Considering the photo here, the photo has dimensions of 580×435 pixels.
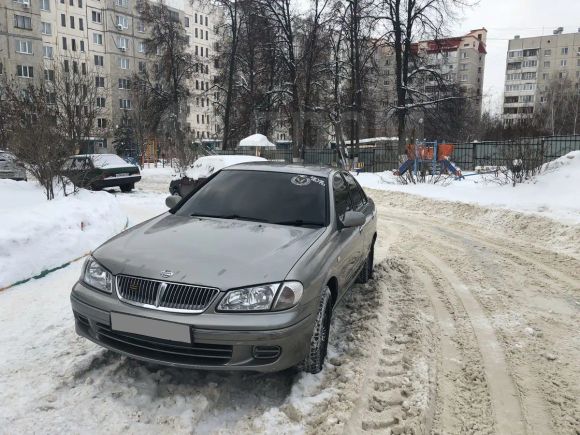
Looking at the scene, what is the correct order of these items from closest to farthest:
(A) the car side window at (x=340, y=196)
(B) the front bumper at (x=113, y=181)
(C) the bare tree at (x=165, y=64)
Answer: (A) the car side window at (x=340, y=196) → (B) the front bumper at (x=113, y=181) → (C) the bare tree at (x=165, y=64)

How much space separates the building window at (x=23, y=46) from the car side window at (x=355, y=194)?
54970 millimetres

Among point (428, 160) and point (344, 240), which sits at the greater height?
point (428, 160)

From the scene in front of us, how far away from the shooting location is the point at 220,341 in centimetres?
280

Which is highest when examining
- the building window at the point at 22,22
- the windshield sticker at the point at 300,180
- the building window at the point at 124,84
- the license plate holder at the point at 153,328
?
the building window at the point at 22,22

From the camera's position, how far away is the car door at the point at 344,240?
13.0 feet

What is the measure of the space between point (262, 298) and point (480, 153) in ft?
83.2

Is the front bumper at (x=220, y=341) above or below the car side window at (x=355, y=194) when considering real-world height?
below

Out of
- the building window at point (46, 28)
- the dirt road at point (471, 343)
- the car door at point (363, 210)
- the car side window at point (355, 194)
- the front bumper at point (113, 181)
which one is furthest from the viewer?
the building window at point (46, 28)

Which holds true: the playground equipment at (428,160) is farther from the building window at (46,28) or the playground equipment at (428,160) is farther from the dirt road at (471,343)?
the building window at (46,28)

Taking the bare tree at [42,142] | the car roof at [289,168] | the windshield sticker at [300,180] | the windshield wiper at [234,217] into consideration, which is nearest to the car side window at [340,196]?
the car roof at [289,168]

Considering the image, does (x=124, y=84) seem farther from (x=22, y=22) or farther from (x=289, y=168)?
(x=289, y=168)

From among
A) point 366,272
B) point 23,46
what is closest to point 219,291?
point 366,272

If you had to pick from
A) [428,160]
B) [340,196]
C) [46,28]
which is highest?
[46,28]

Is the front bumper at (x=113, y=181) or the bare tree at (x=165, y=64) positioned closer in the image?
the front bumper at (x=113, y=181)
